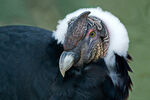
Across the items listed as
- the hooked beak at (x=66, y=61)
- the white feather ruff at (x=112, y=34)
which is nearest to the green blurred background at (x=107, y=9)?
the white feather ruff at (x=112, y=34)

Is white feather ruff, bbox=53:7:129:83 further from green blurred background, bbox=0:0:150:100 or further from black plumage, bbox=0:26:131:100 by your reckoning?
green blurred background, bbox=0:0:150:100

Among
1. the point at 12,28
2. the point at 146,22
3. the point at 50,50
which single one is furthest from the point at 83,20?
the point at 146,22

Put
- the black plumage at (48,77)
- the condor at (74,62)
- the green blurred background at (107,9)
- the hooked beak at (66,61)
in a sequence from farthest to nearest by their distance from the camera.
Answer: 1. the green blurred background at (107,9)
2. the black plumage at (48,77)
3. the condor at (74,62)
4. the hooked beak at (66,61)

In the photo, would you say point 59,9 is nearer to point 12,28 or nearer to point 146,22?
point 146,22

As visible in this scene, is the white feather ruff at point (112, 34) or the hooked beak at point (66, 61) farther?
the white feather ruff at point (112, 34)

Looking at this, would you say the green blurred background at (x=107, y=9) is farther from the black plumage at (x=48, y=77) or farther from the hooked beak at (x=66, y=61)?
the hooked beak at (x=66, y=61)

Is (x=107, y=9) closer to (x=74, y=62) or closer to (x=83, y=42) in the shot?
(x=83, y=42)
